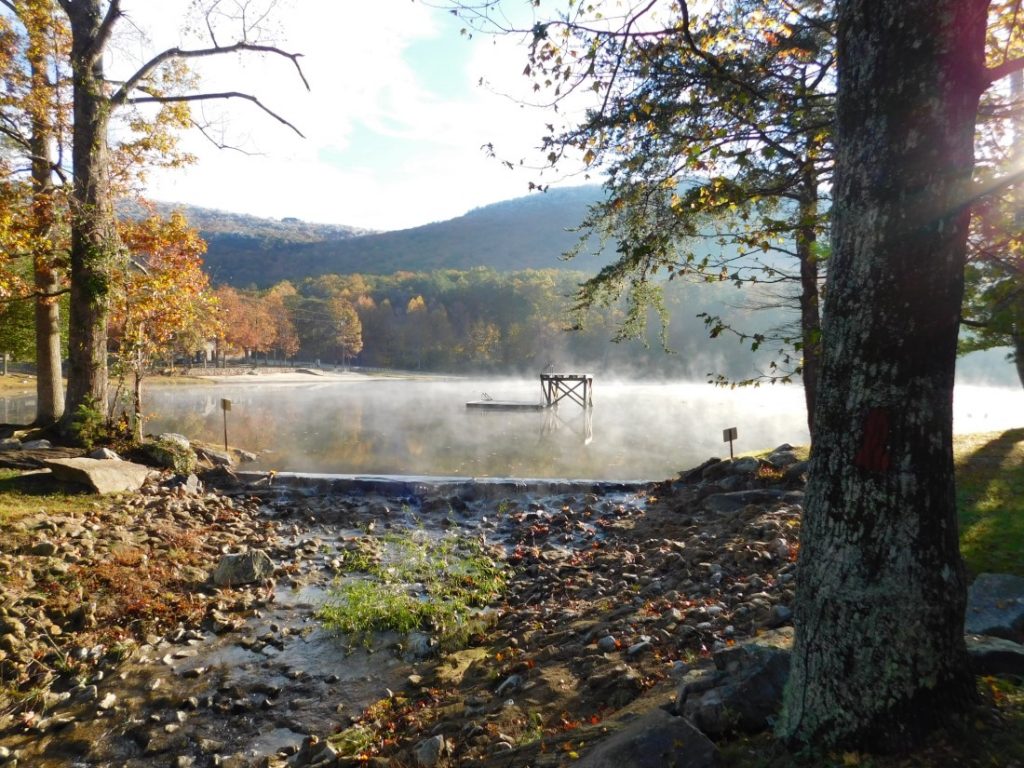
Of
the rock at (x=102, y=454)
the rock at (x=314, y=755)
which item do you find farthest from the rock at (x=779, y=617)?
the rock at (x=102, y=454)

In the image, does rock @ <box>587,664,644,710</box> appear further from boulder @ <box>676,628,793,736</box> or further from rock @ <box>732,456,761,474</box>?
rock @ <box>732,456,761,474</box>

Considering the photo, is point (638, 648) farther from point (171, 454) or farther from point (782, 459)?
point (171, 454)

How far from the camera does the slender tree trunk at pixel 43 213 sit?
1139 centimetres

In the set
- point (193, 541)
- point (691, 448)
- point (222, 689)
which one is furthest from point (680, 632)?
point (691, 448)

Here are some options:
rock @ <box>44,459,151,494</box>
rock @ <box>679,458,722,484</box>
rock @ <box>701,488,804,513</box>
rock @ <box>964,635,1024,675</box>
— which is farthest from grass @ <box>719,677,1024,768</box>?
rock @ <box>679,458,722,484</box>

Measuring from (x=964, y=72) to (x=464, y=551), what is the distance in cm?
835

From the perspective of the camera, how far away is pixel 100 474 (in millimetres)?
9555

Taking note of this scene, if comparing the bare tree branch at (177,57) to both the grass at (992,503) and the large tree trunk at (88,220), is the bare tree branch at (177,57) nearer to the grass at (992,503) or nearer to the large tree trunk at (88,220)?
the large tree trunk at (88,220)

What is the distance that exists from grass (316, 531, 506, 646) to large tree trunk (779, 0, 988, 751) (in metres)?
4.36

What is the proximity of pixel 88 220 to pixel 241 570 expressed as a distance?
7.78 m

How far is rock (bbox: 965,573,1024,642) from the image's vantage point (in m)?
3.84

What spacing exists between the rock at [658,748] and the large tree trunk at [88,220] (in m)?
12.3

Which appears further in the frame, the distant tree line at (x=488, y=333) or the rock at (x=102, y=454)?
the distant tree line at (x=488, y=333)

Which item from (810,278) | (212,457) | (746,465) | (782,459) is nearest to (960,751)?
(810,278)
